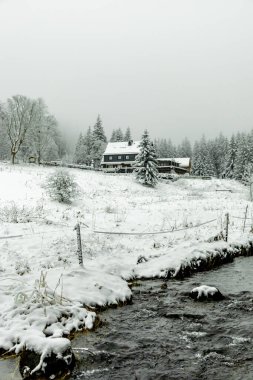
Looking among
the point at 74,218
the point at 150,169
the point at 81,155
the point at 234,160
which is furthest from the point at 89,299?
the point at 81,155

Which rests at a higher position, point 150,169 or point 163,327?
point 150,169

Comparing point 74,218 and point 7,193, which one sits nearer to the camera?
point 74,218

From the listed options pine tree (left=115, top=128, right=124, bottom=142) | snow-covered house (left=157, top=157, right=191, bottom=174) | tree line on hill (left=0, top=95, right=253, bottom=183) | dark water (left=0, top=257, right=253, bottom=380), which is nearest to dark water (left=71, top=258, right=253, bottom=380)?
dark water (left=0, top=257, right=253, bottom=380)

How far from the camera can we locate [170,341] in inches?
259

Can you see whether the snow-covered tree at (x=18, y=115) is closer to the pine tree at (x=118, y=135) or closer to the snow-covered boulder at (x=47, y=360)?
the pine tree at (x=118, y=135)

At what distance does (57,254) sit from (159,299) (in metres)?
4.38

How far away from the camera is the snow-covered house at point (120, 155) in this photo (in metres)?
80.8

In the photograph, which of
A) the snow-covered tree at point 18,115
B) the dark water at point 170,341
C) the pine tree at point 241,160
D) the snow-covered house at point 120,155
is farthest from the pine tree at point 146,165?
the dark water at point 170,341

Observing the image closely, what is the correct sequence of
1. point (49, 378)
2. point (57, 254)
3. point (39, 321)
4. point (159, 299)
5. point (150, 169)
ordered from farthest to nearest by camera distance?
point (150, 169), point (57, 254), point (159, 299), point (39, 321), point (49, 378)

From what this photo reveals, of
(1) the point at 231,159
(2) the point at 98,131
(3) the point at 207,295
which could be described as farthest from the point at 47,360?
(1) the point at 231,159

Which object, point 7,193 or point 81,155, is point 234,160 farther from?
point 7,193

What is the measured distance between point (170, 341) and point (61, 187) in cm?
2338

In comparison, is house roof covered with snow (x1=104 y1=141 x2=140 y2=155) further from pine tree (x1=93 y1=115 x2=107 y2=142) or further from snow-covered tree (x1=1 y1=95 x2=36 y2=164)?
snow-covered tree (x1=1 y1=95 x2=36 y2=164)

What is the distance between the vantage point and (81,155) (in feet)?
309
